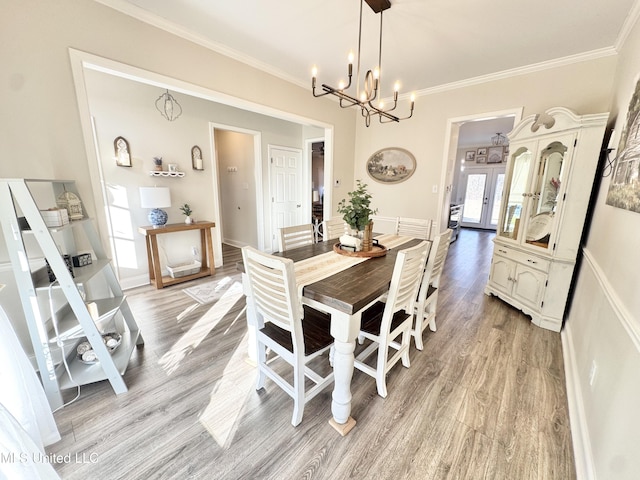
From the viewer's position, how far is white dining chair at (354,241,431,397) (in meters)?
1.48

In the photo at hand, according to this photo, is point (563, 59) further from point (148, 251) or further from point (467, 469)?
point (148, 251)

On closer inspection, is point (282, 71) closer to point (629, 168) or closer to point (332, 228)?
point (332, 228)

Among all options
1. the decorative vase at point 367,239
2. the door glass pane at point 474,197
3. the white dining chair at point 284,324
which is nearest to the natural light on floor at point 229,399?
the white dining chair at point 284,324

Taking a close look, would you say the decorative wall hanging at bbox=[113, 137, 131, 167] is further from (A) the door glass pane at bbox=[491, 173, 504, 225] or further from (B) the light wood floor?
(A) the door glass pane at bbox=[491, 173, 504, 225]

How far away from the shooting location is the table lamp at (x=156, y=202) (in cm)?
317

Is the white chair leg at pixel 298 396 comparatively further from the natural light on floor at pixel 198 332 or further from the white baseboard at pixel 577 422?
the white baseboard at pixel 577 422

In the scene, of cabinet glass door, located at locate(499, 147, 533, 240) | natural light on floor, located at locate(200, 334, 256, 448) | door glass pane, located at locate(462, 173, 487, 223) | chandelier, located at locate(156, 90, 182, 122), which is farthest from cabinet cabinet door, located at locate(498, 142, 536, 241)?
door glass pane, located at locate(462, 173, 487, 223)

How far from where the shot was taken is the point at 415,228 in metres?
3.05

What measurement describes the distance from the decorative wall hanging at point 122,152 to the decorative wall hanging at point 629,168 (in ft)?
14.5

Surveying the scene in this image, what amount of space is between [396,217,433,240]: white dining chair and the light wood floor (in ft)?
3.80

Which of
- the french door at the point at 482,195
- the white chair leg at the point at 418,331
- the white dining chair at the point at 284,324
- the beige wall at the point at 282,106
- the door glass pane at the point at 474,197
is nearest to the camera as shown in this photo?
the beige wall at the point at 282,106

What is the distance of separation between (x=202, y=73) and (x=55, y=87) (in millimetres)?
1145

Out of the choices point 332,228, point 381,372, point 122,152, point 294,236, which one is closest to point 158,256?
point 122,152

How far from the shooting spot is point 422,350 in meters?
2.17
